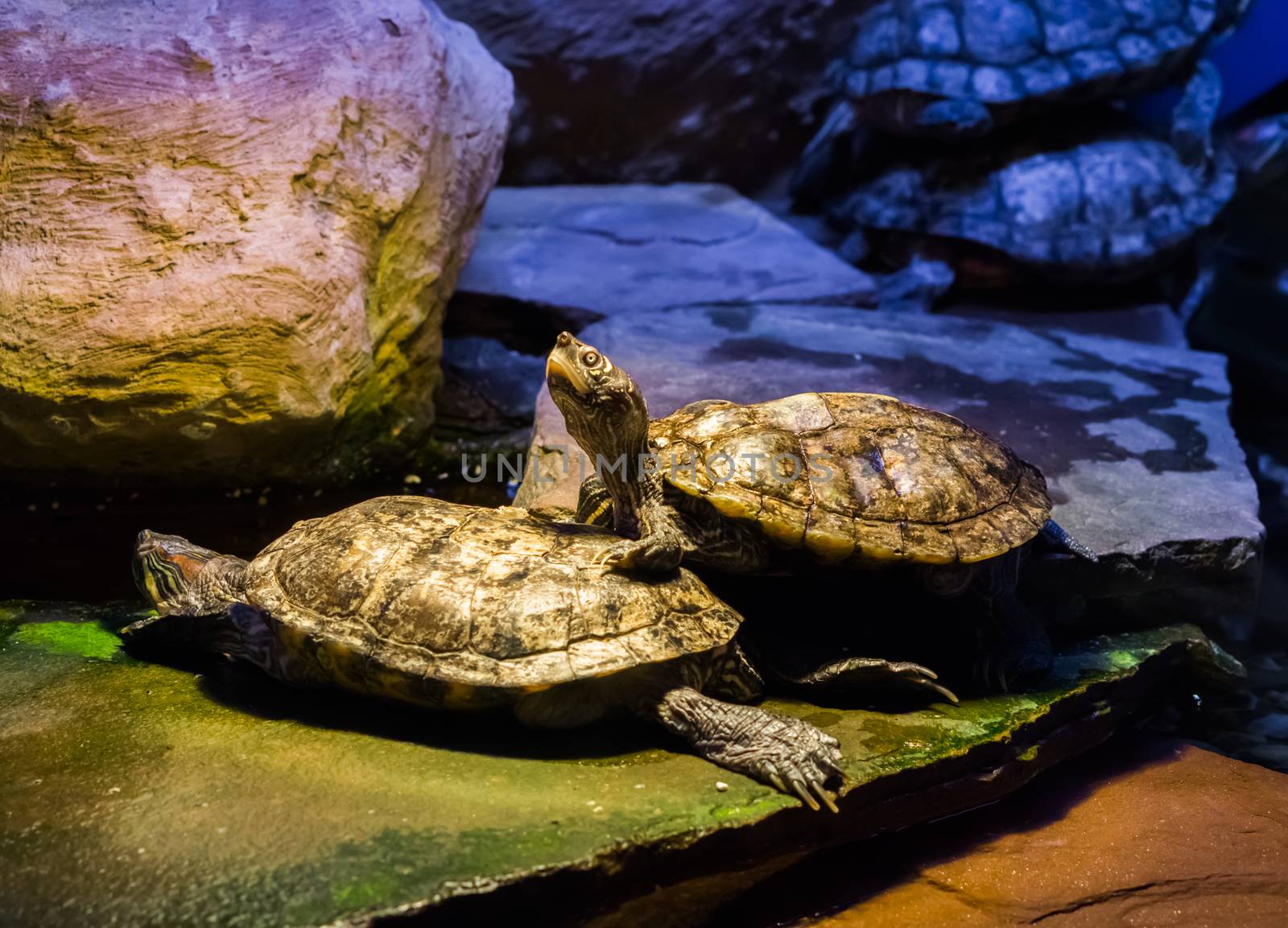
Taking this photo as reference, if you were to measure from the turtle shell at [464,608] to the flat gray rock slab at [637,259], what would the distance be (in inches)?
148

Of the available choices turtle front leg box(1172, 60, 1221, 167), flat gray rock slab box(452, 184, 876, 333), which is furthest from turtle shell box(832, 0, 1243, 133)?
flat gray rock slab box(452, 184, 876, 333)

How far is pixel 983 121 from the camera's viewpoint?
7406 millimetres

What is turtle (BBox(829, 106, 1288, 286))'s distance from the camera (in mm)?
7375

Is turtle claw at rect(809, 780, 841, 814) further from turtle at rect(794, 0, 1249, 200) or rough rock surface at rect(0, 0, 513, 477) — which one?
turtle at rect(794, 0, 1249, 200)

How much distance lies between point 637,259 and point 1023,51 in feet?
11.3

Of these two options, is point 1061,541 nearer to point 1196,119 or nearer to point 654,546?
point 654,546

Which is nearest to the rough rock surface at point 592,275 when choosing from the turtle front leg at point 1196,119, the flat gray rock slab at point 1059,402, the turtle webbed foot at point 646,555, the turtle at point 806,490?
the flat gray rock slab at point 1059,402

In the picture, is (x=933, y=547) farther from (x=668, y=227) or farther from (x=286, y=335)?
(x=668, y=227)

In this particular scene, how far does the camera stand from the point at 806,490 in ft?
9.12

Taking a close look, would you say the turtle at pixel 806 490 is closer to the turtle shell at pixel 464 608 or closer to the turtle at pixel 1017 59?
the turtle shell at pixel 464 608

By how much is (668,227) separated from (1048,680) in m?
5.41

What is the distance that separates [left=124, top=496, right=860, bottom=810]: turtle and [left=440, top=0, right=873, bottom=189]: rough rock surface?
258 inches

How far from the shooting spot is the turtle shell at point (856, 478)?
275cm

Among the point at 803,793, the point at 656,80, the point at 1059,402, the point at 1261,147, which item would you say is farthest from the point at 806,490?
the point at 1261,147
